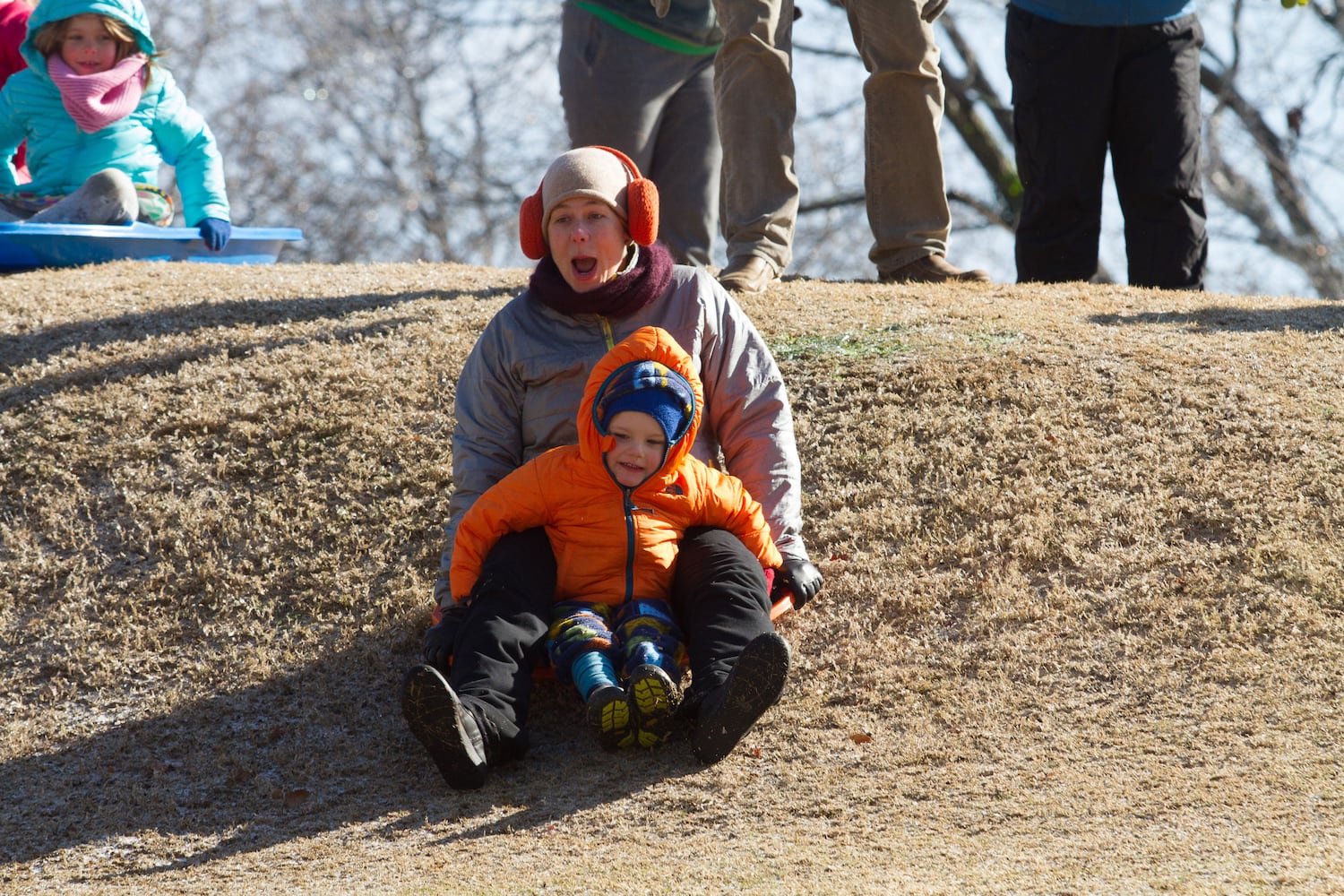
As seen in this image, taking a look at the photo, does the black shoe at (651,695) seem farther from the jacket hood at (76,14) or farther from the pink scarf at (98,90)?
the jacket hood at (76,14)

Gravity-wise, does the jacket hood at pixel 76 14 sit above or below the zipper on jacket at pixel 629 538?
above

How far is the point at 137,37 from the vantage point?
6.41 metres

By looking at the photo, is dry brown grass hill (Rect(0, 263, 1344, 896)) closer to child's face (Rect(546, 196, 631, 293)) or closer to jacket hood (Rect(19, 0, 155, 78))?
child's face (Rect(546, 196, 631, 293))

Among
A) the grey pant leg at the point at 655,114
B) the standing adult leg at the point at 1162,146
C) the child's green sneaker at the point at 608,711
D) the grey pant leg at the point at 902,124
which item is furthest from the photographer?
the grey pant leg at the point at 655,114

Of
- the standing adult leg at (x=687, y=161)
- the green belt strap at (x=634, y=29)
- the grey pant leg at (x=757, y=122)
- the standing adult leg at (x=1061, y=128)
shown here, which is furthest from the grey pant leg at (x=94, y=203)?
the standing adult leg at (x=1061, y=128)

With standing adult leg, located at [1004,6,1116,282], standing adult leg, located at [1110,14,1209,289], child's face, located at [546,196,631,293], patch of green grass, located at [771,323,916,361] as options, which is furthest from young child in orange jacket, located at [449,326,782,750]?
standing adult leg, located at [1110,14,1209,289]

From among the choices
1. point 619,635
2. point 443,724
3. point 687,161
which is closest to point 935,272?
point 687,161

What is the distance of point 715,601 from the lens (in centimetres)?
296

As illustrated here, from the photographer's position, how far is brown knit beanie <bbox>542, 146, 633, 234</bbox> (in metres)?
3.39

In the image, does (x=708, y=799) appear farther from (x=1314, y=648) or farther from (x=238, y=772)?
(x=1314, y=648)

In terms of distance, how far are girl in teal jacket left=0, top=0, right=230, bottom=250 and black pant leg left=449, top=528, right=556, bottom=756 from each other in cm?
402

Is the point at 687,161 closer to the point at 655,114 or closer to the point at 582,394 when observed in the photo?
the point at 655,114

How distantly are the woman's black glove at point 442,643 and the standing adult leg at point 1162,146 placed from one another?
360 cm

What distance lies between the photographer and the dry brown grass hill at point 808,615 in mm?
2535
